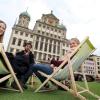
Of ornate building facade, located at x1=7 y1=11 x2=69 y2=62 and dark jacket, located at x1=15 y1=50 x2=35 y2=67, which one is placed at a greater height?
ornate building facade, located at x1=7 y1=11 x2=69 y2=62

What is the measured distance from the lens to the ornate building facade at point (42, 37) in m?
46.3

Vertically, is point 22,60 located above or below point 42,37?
below

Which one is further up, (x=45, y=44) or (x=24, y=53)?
(x=45, y=44)

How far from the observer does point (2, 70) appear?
8.75ft

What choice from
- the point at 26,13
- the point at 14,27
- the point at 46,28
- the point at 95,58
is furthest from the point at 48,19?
the point at 95,58

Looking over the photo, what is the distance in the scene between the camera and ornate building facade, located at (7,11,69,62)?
152 feet

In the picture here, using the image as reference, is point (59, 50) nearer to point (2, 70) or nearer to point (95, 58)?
point (95, 58)

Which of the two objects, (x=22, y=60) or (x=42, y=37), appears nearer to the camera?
(x=22, y=60)

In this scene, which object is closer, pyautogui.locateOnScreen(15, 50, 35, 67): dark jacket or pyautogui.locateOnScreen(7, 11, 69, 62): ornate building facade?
pyautogui.locateOnScreen(15, 50, 35, 67): dark jacket

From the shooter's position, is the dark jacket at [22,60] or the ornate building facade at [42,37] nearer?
the dark jacket at [22,60]

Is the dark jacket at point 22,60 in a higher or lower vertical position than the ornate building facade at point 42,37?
lower

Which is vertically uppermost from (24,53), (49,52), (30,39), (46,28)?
(46,28)

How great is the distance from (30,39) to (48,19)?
28.2ft

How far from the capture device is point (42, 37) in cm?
4812
